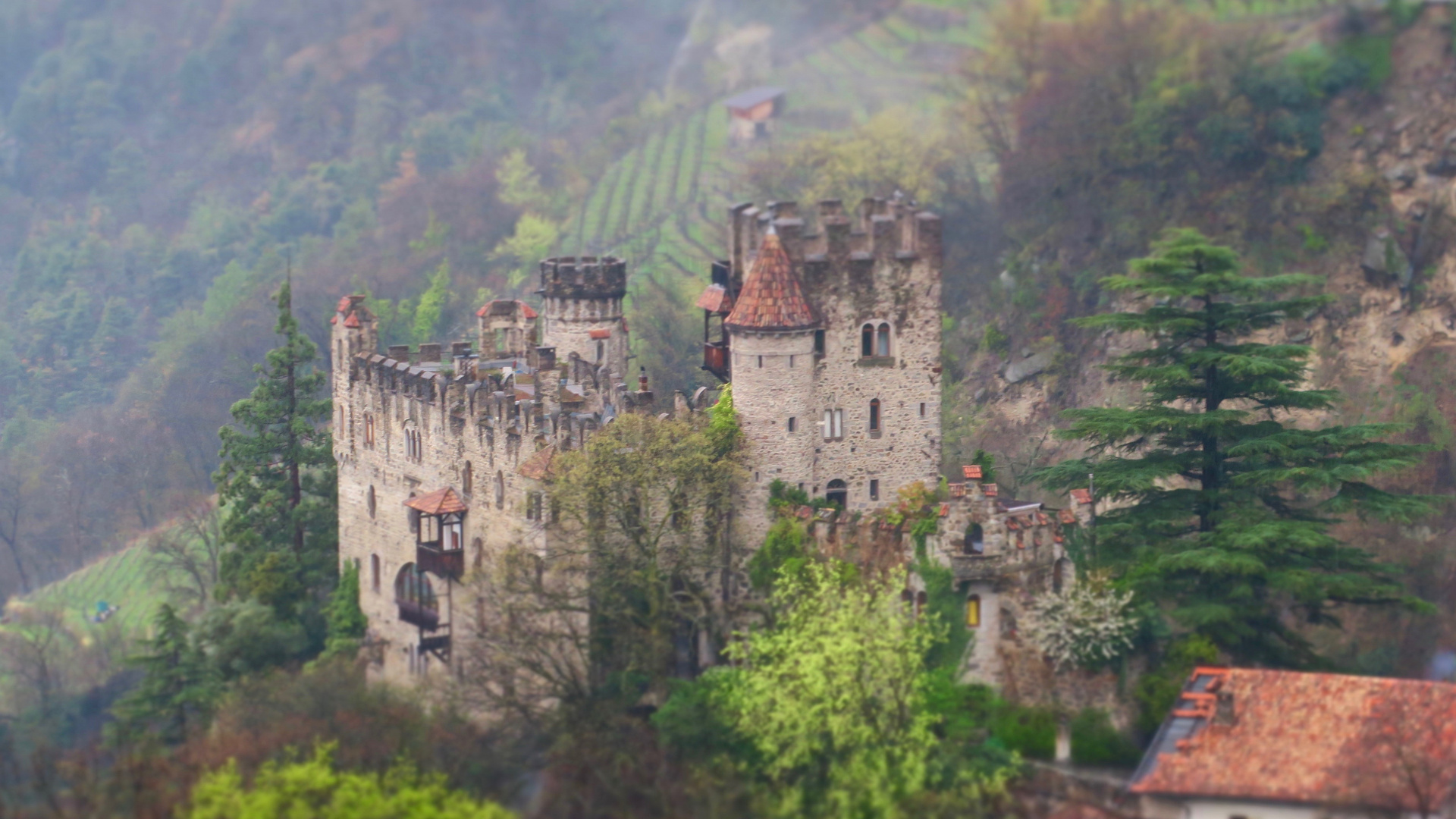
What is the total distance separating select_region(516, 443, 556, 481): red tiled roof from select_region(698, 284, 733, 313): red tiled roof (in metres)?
6.71

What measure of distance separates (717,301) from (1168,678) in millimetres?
18123

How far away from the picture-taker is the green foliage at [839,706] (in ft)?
229

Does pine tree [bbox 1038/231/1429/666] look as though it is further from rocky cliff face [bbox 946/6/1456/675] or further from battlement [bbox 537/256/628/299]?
A: battlement [bbox 537/256/628/299]

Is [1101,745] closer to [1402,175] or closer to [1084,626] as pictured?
[1084,626]

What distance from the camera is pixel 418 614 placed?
276 ft

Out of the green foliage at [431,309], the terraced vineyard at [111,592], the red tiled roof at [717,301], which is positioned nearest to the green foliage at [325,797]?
the red tiled roof at [717,301]

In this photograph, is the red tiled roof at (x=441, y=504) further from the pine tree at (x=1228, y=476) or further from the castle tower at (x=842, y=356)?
the pine tree at (x=1228, y=476)

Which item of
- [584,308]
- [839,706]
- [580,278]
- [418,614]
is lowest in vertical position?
[839,706]

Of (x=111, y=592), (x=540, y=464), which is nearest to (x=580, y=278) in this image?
(x=540, y=464)

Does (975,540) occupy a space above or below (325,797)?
above

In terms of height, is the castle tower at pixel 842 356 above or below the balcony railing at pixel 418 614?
above

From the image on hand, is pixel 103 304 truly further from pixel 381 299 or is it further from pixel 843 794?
pixel 843 794

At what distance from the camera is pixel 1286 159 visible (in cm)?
10862

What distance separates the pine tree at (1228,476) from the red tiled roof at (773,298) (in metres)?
9.16
